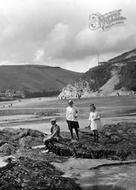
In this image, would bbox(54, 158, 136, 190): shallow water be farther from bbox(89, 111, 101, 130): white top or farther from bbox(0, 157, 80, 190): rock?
bbox(89, 111, 101, 130): white top

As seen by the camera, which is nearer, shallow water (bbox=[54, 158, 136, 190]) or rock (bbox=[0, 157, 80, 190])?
rock (bbox=[0, 157, 80, 190])

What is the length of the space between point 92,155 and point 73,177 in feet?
15.6

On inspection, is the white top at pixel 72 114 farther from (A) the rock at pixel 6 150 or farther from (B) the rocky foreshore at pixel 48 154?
(A) the rock at pixel 6 150

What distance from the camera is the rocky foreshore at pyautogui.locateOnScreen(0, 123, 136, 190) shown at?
1578 centimetres

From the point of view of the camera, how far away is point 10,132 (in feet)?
108

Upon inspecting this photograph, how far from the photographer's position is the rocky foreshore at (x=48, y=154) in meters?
15.8

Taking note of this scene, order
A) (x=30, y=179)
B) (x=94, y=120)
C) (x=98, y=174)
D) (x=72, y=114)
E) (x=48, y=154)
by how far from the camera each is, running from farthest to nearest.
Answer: (x=72, y=114) → (x=94, y=120) → (x=48, y=154) → (x=98, y=174) → (x=30, y=179)

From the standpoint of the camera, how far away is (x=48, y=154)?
74.8 ft

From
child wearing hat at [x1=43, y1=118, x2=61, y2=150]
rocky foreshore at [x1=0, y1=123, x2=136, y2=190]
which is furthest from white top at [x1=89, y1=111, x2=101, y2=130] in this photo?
child wearing hat at [x1=43, y1=118, x2=61, y2=150]

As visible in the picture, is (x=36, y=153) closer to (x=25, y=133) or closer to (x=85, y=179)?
(x=85, y=179)

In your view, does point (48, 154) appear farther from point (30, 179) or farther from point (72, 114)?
point (30, 179)

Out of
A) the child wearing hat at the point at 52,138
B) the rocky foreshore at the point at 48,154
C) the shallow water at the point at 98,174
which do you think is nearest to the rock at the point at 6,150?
the rocky foreshore at the point at 48,154

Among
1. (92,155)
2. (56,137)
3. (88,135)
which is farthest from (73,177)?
(88,135)

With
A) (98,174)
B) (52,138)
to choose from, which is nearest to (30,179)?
(98,174)
